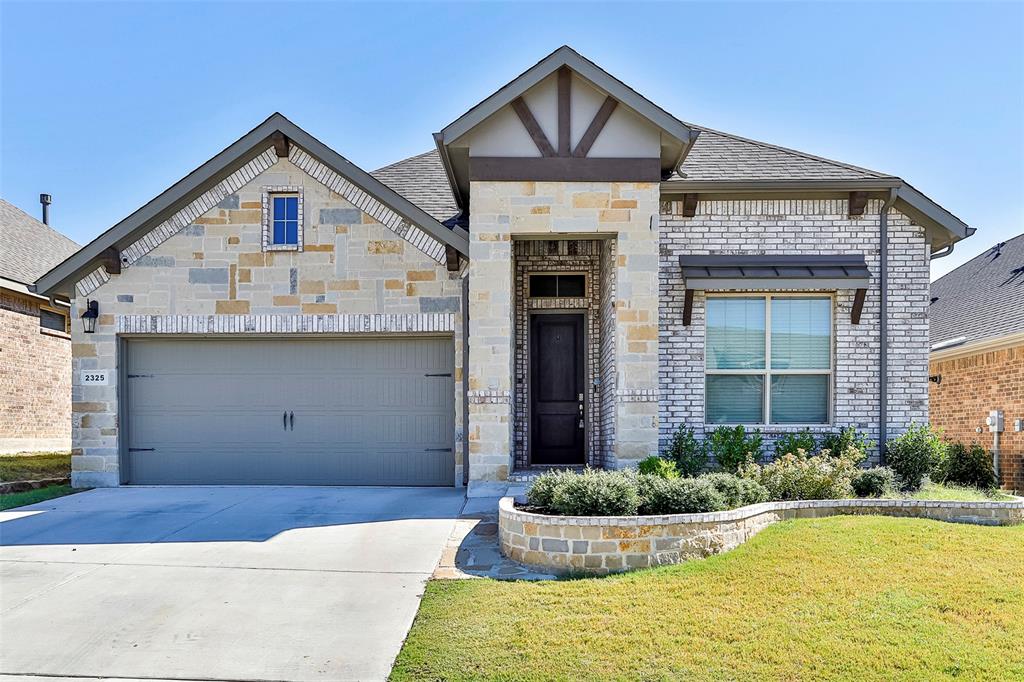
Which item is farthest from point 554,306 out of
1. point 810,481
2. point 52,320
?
point 52,320

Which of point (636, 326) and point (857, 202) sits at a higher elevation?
point (857, 202)

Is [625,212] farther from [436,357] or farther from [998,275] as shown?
[998,275]

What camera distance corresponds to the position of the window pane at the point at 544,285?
11.4 meters

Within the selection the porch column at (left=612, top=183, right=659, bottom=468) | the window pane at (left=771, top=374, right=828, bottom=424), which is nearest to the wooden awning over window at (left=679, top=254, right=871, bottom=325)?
the porch column at (left=612, top=183, right=659, bottom=468)

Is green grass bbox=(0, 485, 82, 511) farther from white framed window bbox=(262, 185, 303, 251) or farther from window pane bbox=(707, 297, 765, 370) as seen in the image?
window pane bbox=(707, 297, 765, 370)

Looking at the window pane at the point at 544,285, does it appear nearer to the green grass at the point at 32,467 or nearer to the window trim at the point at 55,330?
the green grass at the point at 32,467

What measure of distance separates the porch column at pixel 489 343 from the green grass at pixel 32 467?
279 inches

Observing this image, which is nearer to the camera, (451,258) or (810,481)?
(810,481)

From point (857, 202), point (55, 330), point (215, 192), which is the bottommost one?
point (55, 330)

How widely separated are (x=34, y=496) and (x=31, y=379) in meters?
7.01

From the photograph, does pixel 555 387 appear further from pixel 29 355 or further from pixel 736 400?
pixel 29 355

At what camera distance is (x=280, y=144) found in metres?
10.3

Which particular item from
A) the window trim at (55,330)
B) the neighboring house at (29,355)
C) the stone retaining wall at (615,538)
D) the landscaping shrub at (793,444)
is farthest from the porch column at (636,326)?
the window trim at (55,330)

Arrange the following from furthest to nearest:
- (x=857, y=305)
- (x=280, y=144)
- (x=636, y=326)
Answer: (x=280, y=144) < (x=857, y=305) < (x=636, y=326)
